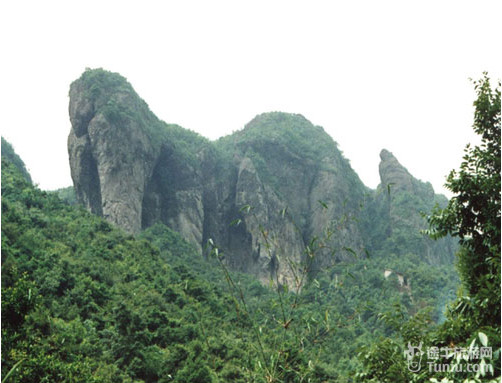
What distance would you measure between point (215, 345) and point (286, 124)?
159ft

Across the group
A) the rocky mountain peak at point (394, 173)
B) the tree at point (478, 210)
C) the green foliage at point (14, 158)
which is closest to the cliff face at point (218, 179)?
the rocky mountain peak at point (394, 173)

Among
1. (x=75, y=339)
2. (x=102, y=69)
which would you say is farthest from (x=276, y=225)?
(x=75, y=339)

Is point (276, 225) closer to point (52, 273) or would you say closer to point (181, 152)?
point (181, 152)

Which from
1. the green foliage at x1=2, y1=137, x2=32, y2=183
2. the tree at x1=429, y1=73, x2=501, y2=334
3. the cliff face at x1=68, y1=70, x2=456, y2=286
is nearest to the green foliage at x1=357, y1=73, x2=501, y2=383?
the tree at x1=429, y1=73, x2=501, y2=334

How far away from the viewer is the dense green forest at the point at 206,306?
11.3ft
